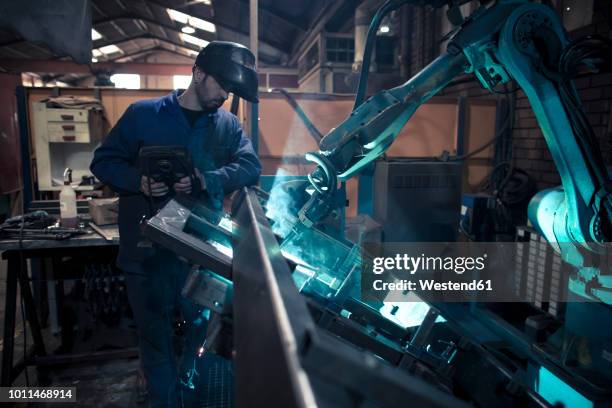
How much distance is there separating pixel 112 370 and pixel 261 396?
2.55 metres

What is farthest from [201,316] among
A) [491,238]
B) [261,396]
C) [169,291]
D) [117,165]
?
[491,238]

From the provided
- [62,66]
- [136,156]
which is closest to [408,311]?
[136,156]

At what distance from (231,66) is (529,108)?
8.92 ft

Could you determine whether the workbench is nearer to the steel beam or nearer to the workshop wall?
the workshop wall

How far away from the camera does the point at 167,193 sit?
1724 mm

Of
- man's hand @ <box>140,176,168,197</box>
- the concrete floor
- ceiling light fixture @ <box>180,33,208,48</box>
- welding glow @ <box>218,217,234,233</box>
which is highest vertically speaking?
ceiling light fixture @ <box>180,33,208,48</box>

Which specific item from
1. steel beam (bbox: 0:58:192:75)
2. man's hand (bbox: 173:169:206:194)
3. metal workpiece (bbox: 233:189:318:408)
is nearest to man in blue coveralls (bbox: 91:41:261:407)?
man's hand (bbox: 173:169:206:194)

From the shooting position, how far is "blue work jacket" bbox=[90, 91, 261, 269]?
71.4 inches

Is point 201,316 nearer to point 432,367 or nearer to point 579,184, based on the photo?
point 432,367

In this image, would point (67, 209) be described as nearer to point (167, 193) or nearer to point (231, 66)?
point (167, 193)

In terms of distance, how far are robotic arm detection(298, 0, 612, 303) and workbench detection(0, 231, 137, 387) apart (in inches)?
63.5

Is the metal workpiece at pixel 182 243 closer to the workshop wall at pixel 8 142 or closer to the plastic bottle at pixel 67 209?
the plastic bottle at pixel 67 209

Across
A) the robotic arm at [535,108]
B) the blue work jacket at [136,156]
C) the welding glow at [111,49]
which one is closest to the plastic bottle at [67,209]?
the blue work jacket at [136,156]

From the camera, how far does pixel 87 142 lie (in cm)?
335
